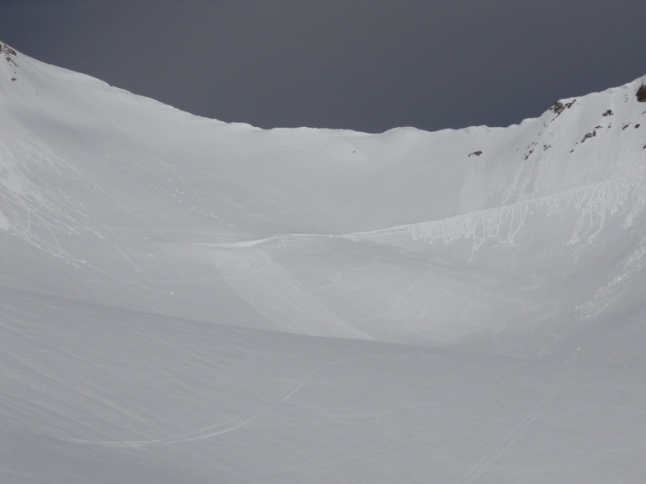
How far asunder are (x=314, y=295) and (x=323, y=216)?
375 inches

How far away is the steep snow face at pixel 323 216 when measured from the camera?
25266 millimetres

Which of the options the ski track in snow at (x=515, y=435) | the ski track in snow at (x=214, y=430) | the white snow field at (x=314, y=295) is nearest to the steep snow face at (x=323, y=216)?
the white snow field at (x=314, y=295)

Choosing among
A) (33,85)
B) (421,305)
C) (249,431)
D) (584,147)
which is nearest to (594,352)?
(421,305)

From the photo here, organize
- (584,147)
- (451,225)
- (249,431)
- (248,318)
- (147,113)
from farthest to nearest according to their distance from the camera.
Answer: (147,113) → (584,147) → (451,225) → (248,318) → (249,431)

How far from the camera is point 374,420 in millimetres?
9945

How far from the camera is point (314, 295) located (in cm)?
2748

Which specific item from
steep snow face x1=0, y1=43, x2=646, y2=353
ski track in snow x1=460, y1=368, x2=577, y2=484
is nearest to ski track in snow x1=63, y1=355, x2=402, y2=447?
ski track in snow x1=460, y1=368, x2=577, y2=484

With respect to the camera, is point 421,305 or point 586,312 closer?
point 586,312

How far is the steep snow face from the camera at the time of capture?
25.3 metres

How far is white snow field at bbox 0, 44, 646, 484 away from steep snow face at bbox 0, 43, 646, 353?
14 centimetres

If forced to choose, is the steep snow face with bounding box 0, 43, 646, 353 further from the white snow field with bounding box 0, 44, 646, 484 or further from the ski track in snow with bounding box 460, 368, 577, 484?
the ski track in snow with bounding box 460, 368, 577, 484

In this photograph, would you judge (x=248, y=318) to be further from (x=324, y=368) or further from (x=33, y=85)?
(x=33, y=85)

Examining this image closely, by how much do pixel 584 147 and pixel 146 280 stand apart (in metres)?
23.6

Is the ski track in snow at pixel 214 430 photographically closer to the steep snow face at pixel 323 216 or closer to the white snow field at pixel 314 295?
the white snow field at pixel 314 295
